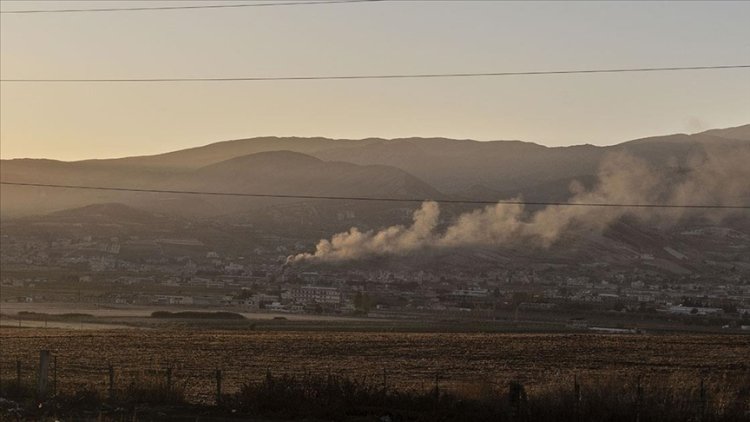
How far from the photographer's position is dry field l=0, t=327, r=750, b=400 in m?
40.6

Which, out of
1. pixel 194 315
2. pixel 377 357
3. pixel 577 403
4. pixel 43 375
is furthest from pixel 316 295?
pixel 577 403

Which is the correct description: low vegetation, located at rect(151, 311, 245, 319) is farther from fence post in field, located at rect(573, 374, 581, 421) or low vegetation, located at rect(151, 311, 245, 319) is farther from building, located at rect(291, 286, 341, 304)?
fence post in field, located at rect(573, 374, 581, 421)

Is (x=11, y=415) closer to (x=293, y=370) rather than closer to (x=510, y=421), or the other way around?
(x=510, y=421)

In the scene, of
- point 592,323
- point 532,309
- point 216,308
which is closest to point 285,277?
point 216,308

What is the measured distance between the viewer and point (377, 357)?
54.1m

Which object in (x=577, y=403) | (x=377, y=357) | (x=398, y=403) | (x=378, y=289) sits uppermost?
(x=577, y=403)

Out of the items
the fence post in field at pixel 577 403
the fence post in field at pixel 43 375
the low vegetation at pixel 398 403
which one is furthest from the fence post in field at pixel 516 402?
the fence post in field at pixel 43 375

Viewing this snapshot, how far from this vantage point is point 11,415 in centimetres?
2647

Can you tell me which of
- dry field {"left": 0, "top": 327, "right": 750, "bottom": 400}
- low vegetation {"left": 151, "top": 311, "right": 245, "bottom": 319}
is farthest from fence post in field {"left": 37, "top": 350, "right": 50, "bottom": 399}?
low vegetation {"left": 151, "top": 311, "right": 245, "bottom": 319}

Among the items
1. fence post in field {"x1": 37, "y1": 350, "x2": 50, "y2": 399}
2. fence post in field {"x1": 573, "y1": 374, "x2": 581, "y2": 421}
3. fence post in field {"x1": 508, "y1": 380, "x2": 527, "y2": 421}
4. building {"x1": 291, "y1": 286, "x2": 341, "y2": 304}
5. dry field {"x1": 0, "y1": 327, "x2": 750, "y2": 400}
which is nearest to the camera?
fence post in field {"x1": 508, "y1": 380, "x2": 527, "y2": 421}

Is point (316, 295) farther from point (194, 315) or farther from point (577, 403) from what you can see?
point (577, 403)

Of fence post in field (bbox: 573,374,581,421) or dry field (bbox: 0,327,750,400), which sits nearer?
fence post in field (bbox: 573,374,581,421)

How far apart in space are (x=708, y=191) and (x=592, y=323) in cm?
9919

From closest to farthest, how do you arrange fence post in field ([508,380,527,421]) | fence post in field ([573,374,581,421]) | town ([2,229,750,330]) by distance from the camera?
fence post in field ([508,380,527,421]), fence post in field ([573,374,581,421]), town ([2,229,750,330])
